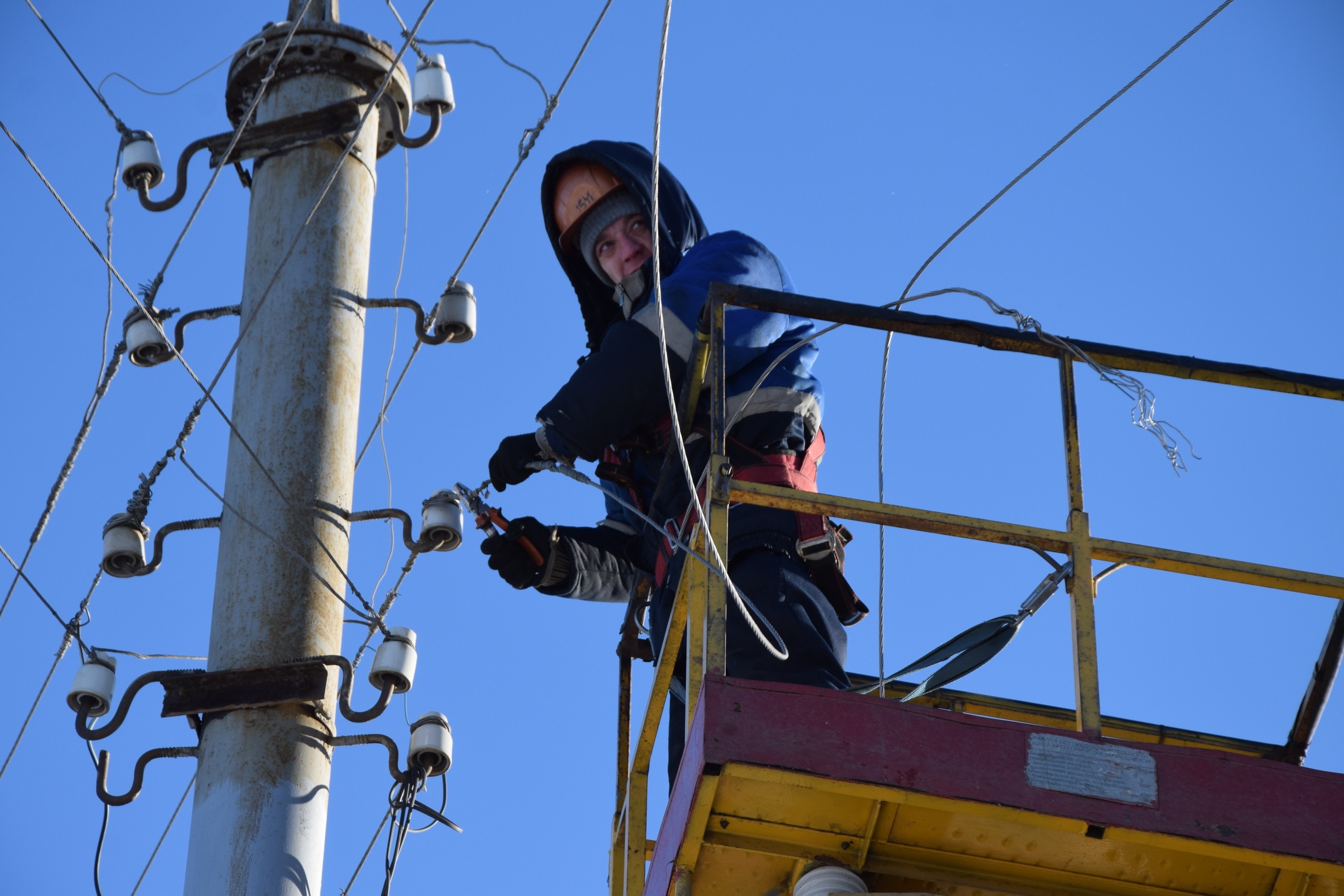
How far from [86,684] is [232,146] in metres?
1.93

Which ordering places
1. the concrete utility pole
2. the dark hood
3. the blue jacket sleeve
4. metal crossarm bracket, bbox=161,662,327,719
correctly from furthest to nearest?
the dark hood → the blue jacket sleeve → metal crossarm bracket, bbox=161,662,327,719 → the concrete utility pole

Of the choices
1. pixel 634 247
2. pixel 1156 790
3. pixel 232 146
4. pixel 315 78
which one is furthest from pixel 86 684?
pixel 1156 790

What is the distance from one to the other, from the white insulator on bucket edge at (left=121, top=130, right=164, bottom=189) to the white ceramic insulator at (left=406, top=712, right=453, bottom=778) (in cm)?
227

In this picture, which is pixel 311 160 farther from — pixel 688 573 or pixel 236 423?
pixel 688 573

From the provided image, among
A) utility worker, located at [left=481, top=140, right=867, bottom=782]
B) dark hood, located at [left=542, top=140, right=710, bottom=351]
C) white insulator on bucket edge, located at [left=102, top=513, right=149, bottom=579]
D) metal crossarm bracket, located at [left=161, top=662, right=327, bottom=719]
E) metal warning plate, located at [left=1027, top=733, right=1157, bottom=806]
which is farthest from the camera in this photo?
Result: dark hood, located at [left=542, top=140, right=710, bottom=351]

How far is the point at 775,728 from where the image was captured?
3.67m

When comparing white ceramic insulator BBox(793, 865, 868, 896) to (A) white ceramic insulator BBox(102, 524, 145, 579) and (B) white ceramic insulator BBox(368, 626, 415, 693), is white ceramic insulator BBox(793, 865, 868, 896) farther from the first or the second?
(A) white ceramic insulator BBox(102, 524, 145, 579)

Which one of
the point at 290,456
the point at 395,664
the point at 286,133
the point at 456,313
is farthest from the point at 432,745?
the point at 286,133

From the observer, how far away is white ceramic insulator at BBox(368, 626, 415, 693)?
4.97 m

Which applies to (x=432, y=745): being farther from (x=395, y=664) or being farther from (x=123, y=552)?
(x=123, y=552)

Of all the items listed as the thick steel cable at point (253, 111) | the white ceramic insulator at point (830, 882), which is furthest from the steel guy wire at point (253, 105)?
the white ceramic insulator at point (830, 882)

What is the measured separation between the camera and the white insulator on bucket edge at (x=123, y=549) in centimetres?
527

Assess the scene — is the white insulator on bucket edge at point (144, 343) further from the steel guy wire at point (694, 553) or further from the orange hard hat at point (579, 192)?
the orange hard hat at point (579, 192)

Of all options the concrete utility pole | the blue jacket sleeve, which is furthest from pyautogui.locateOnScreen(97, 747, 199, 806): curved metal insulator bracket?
the blue jacket sleeve
